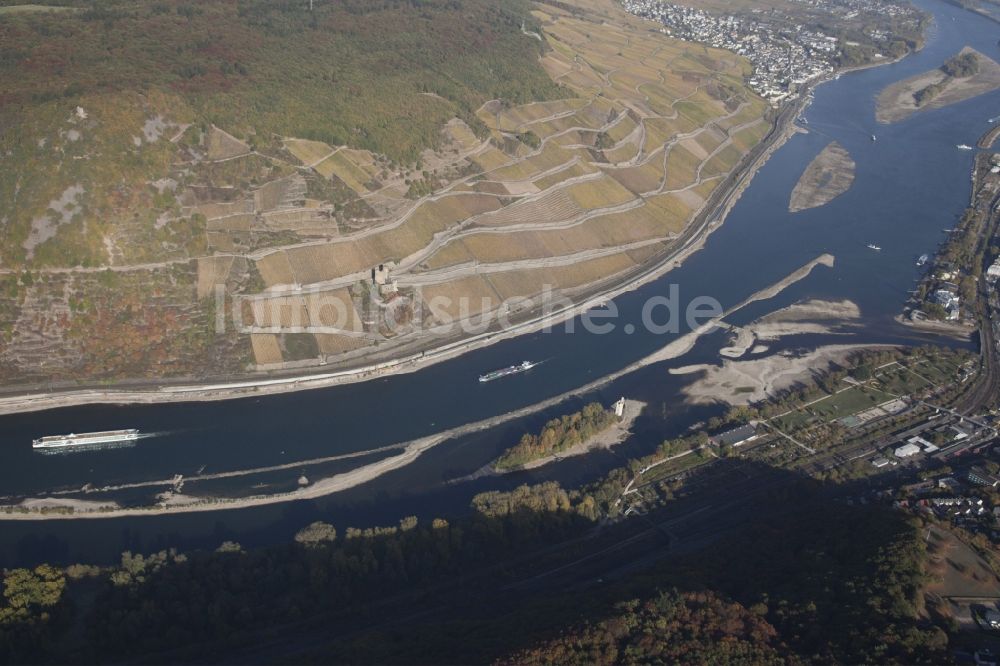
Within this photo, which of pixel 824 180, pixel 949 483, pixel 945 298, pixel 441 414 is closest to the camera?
pixel 949 483

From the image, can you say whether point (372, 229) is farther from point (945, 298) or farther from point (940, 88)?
point (940, 88)

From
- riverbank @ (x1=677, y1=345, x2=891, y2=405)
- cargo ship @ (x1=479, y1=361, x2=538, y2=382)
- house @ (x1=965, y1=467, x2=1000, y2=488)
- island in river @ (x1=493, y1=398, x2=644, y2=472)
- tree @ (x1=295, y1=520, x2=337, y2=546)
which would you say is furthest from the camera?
cargo ship @ (x1=479, y1=361, x2=538, y2=382)

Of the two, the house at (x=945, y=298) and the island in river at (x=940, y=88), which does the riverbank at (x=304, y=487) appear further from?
the island in river at (x=940, y=88)

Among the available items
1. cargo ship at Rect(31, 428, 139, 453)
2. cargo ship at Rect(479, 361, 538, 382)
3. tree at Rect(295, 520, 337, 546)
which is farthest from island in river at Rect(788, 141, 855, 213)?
cargo ship at Rect(31, 428, 139, 453)

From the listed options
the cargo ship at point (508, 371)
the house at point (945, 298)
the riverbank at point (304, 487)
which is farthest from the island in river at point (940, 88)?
the riverbank at point (304, 487)

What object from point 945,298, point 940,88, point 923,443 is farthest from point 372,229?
point 940,88

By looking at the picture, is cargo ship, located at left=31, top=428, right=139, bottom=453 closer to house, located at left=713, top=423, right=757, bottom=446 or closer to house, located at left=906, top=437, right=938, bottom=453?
house, located at left=713, top=423, right=757, bottom=446
